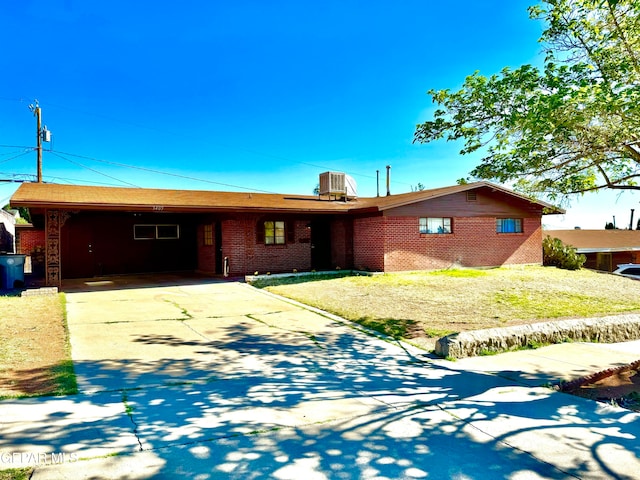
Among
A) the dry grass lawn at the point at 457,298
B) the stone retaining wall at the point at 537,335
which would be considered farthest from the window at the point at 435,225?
the stone retaining wall at the point at 537,335

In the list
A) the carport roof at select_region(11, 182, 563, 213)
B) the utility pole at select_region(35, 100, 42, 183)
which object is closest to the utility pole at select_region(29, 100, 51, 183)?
the utility pole at select_region(35, 100, 42, 183)

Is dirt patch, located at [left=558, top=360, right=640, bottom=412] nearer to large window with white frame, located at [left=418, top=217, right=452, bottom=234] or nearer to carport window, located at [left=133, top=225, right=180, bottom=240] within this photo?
large window with white frame, located at [left=418, top=217, right=452, bottom=234]

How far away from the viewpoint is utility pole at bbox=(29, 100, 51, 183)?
27.1 m

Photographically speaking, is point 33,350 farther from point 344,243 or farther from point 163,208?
point 344,243

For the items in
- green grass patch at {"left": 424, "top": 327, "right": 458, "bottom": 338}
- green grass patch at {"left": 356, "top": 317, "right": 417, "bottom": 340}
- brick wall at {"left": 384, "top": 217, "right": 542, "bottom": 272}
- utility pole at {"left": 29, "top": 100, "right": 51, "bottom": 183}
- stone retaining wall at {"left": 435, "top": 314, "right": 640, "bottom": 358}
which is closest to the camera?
stone retaining wall at {"left": 435, "top": 314, "right": 640, "bottom": 358}

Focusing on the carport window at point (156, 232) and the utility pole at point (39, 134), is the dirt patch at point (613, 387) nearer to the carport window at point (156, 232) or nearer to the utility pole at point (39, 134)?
the carport window at point (156, 232)

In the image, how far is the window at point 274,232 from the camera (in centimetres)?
1762

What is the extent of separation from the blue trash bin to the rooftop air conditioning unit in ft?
40.9

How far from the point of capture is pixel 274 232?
1788 cm

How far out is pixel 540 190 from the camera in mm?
8312

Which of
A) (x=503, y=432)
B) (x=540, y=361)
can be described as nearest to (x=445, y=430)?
(x=503, y=432)

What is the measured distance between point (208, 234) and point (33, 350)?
1205cm

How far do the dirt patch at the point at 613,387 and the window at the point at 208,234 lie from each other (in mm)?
14953

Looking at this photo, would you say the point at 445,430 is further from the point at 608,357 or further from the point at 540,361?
the point at 608,357
